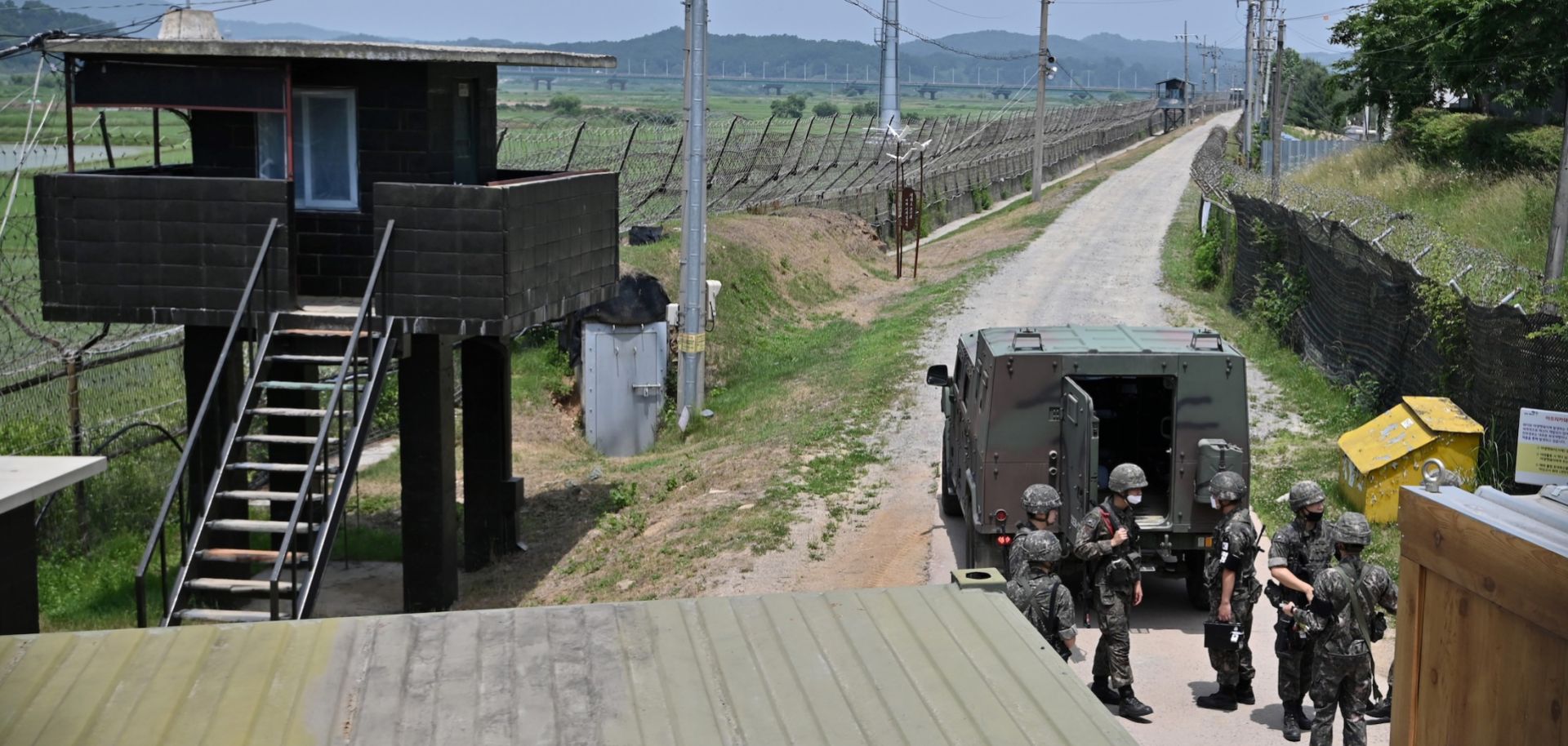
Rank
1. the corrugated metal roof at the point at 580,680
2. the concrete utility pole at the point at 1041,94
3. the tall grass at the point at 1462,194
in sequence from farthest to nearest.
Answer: the concrete utility pole at the point at 1041,94 < the tall grass at the point at 1462,194 < the corrugated metal roof at the point at 580,680

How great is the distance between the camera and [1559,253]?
1703cm

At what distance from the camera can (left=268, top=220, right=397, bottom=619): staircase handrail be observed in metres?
11.3

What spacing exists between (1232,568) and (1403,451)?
523 centimetres

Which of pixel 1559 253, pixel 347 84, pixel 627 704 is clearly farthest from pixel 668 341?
pixel 627 704

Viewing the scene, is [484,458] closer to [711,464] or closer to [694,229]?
[711,464]

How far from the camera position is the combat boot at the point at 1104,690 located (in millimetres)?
10102

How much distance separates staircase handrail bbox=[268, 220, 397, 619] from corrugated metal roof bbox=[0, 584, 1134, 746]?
464 cm

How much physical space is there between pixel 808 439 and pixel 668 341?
536 cm

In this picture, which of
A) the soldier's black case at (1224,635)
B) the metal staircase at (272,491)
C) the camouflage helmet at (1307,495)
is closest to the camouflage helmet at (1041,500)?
the soldier's black case at (1224,635)

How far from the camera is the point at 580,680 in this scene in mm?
6117

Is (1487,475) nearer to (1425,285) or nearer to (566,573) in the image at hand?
(1425,285)

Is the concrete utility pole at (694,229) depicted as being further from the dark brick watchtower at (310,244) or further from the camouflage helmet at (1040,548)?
the camouflage helmet at (1040,548)

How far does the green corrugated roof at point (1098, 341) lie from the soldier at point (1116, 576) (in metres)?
1.79

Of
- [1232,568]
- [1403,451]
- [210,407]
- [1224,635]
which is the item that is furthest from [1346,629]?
[210,407]
